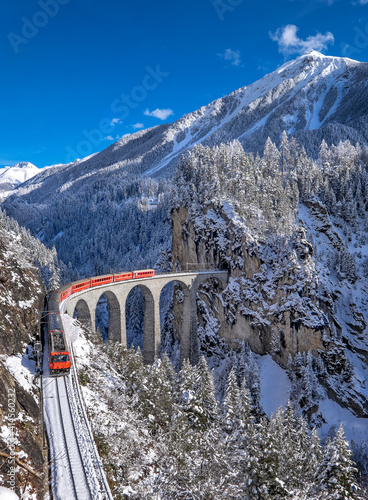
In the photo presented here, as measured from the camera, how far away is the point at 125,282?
45312 millimetres

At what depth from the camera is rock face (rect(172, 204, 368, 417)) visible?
2039 inches

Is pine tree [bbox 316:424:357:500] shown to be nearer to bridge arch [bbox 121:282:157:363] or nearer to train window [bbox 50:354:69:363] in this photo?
train window [bbox 50:354:69:363]

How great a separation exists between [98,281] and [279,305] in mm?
33408

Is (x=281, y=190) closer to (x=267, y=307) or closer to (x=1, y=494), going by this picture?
(x=267, y=307)

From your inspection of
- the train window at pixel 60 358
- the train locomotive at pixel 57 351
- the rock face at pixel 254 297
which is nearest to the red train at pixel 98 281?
the train locomotive at pixel 57 351

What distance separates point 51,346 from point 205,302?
48.8 metres

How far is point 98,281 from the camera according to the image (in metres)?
42.1

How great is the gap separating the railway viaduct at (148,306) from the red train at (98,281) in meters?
0.62

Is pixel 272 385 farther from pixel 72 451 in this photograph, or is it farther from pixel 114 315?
pixel 72 451

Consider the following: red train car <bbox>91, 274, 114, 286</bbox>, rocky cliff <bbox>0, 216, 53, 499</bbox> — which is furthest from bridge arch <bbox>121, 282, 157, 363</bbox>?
rocky cliff <bbox>0, 216, 53, 499</bbox>

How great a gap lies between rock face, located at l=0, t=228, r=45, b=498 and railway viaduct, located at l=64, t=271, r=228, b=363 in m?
8.32

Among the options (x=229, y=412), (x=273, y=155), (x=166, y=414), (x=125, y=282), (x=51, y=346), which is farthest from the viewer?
(x=273, y=155)

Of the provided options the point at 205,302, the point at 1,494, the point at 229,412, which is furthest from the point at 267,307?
the point at 1,494

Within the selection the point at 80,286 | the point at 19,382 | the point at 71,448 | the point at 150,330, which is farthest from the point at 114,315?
the point at 71,448
